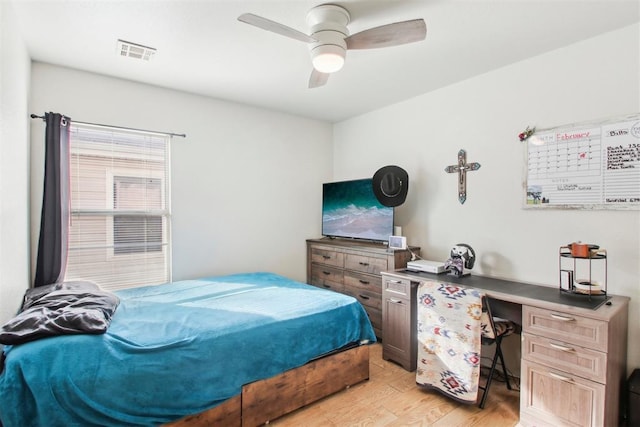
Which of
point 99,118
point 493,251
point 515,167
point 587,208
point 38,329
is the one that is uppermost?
point 99,118

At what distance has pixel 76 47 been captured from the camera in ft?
7.89

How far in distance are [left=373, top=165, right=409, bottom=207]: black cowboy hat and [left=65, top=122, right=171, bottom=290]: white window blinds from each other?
214cm

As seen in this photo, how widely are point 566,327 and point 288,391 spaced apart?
170cm

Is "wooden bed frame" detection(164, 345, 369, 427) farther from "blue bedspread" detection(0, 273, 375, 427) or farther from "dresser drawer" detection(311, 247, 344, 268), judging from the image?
"dresser drawer" detection(311, 247, 344, 268)

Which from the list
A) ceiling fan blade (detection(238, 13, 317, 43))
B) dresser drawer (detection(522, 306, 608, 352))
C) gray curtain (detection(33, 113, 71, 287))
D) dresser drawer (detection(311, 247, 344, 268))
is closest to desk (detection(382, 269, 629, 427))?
dresser drawer (detection(522, 306, 608, 352))

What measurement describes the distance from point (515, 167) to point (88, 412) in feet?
10.4

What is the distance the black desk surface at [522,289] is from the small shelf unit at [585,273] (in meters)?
0.04

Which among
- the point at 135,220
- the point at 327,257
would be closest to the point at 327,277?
the point at 327,257

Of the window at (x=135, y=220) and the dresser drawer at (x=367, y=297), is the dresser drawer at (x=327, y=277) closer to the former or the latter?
the dresser drawer at (x=367, y=297)

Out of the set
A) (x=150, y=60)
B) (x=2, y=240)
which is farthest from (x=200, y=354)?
(x=150, y=60)

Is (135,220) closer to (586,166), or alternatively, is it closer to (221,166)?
(221,166)

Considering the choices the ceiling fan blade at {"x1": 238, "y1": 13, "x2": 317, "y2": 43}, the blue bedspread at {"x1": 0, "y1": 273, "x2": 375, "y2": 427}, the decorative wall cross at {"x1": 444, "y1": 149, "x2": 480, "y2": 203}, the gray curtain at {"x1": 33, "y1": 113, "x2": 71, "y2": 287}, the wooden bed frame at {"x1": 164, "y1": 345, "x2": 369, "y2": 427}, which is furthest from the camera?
the decorative wall cross at {"x1": 444, "y1": 149, "x2": 480, "y2": 203}

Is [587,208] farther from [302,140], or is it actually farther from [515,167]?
[302,140]

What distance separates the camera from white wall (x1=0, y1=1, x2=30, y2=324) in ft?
5.57
